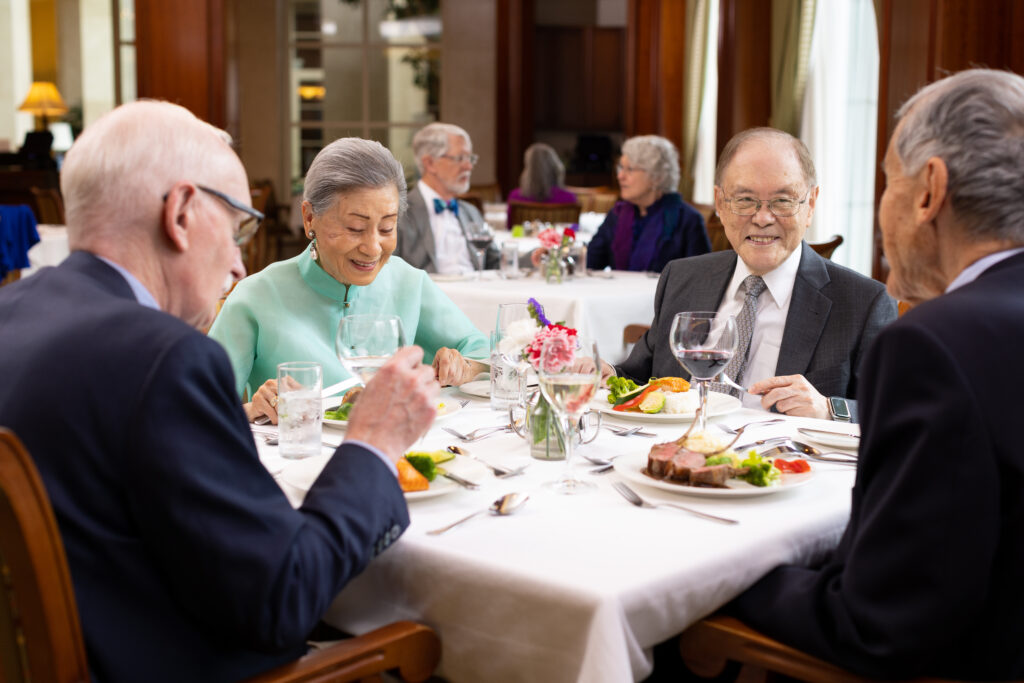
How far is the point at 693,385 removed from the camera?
243cm

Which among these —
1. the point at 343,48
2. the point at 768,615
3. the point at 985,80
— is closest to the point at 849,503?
the point at 768,615

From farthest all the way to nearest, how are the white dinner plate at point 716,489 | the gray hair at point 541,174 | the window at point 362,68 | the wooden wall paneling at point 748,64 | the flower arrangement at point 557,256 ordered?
1. the window at point 362,68
2. the gray hair at point 541,174
3. the wooden wall paneling at point 748,64
4. the flower arrangement at point 557,256
5. the white dinner plate at point 716,489

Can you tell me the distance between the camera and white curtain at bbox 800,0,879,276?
6879 mm

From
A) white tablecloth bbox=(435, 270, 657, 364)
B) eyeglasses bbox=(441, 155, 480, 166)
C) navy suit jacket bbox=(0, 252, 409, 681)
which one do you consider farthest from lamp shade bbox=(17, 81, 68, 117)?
navy suit jacket bbox=(0, 252, 409, 681)

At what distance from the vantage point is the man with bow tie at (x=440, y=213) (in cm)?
587

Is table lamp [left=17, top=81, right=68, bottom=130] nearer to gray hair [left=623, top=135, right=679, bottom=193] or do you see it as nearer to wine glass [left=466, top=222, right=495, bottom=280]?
gray hair [left=623, top=135, right=679, bottom=193]

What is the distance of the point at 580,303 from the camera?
14.9ft

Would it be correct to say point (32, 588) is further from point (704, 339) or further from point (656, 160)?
point (656, 160)

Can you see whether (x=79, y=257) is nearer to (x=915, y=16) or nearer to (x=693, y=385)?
(x=693, y=385)

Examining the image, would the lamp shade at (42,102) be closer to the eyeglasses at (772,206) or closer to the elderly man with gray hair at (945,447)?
the eyeglasses at (772,206)

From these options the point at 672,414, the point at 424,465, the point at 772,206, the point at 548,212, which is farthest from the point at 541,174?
the point at 424,465

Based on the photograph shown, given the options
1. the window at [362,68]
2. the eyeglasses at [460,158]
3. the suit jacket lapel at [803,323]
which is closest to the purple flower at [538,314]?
the suit jacket lapel at [803,323]

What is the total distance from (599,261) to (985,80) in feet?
16.2

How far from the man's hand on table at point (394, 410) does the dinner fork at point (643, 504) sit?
35 cm
